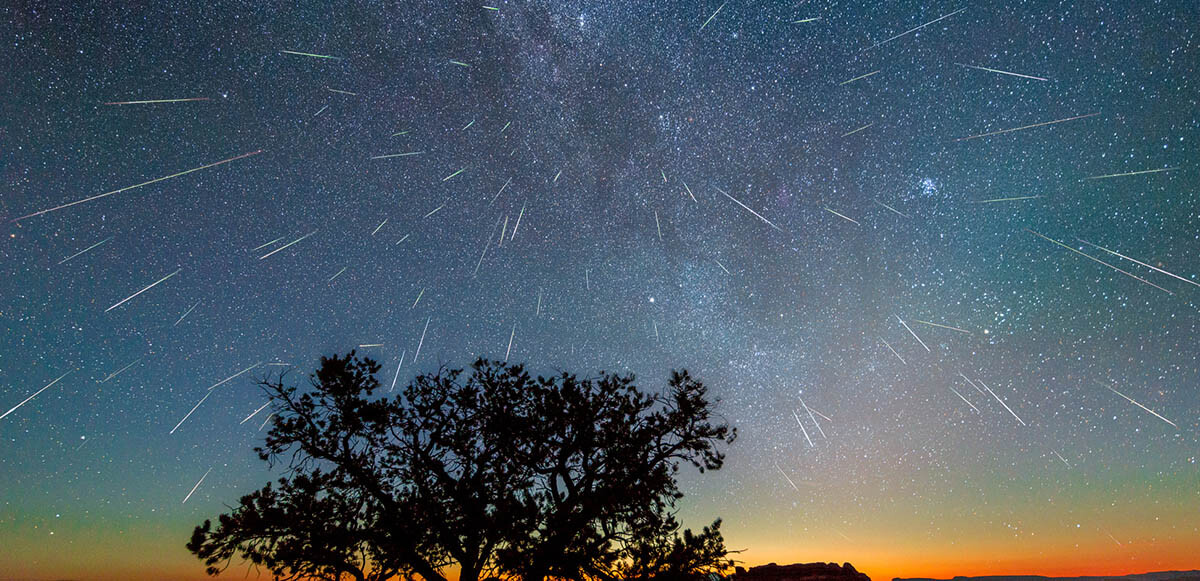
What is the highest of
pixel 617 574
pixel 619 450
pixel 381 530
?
pixel 619 450

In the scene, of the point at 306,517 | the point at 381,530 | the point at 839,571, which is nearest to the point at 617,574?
the point at 381,530

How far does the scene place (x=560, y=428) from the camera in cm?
1170

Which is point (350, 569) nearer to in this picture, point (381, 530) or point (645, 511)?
point (381, 530)

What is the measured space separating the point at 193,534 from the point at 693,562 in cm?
992

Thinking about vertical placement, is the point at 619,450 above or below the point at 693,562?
above

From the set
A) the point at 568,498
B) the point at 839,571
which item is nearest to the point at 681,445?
the point at 568,498

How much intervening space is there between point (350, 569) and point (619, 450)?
581cm

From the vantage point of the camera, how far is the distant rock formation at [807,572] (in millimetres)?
66062

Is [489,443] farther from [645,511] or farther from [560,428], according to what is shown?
[645,511]

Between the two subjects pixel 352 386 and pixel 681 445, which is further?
pixel 681 445

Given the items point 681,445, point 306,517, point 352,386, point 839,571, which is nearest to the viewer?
point 306,517

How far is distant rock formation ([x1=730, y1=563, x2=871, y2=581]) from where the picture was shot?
66062 millimetres

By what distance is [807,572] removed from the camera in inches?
2729

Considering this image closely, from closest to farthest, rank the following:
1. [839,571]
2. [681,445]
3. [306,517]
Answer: [306,517] < [681,445] < [839,571]
